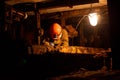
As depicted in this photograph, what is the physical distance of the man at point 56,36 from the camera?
15.3 metres

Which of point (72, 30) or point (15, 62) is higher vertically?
point (72, 30)

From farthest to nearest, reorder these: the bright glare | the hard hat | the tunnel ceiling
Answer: the hard hat < the bright glare < the tunnel ceiling

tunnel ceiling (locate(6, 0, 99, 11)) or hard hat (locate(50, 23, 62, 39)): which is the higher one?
tunnel ceiling (locate(6, 0, 99, 11))

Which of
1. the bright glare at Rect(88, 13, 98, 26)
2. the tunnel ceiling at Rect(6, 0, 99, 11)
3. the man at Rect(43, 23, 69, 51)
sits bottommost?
the man at Rect(43, 23, 69, 51)

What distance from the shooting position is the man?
601 inches

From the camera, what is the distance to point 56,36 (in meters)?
15.5

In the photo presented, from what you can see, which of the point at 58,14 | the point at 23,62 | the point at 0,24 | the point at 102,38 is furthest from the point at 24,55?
the point at 102,38

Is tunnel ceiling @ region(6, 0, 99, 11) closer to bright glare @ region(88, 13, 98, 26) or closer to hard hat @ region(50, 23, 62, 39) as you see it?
bright glare @ region(88, 13, 98, 26)

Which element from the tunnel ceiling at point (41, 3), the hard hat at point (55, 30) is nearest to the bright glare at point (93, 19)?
the tunnel ceiling at point (41, 3)

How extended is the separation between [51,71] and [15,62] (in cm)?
320

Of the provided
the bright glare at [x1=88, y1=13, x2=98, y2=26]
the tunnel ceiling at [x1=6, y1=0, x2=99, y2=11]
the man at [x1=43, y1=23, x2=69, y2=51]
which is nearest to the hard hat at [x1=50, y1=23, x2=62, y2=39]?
the man at [x1=43, y1=23, x2=69, y2=51]

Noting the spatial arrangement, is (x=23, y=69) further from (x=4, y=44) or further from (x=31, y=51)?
(x=4, y=44)

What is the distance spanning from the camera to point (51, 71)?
1160 cm

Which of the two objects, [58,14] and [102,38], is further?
[102,38]
